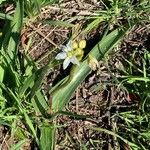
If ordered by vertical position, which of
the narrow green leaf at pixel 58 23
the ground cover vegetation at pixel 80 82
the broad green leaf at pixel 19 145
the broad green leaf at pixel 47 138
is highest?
the narrow green leaf at pixel 58 23

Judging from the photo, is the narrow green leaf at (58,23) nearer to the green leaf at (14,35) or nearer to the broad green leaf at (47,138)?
the green leaf at (14,35)

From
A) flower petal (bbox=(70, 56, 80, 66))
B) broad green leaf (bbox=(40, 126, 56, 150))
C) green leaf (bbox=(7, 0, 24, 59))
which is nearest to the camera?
flower petal (bbox=(70, 56, 80, 66))

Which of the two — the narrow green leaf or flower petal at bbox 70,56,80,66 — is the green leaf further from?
flower petal at bbox 70,56,80,66

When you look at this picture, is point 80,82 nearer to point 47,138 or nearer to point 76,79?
point 76,79

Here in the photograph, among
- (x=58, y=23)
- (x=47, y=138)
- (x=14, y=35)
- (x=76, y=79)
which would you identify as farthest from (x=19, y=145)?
(x=58, y=23)

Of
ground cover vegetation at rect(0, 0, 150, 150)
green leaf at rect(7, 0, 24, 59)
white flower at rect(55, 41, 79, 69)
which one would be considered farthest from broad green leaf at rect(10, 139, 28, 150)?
white flower at rect(55, 41, 79, 69)

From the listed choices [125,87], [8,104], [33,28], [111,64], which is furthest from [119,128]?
[33,28]

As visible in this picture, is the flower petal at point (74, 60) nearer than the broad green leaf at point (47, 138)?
Yes

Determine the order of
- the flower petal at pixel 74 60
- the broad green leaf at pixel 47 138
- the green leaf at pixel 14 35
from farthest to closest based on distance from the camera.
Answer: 1. the green leaf at pixel 14 35
2. the broad green leaf at pixel 47 138
3. the flower petal at pixel 74 60

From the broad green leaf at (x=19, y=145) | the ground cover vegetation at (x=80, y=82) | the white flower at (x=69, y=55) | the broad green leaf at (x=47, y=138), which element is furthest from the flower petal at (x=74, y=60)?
the broad green leaf at (x=19, y=145)
